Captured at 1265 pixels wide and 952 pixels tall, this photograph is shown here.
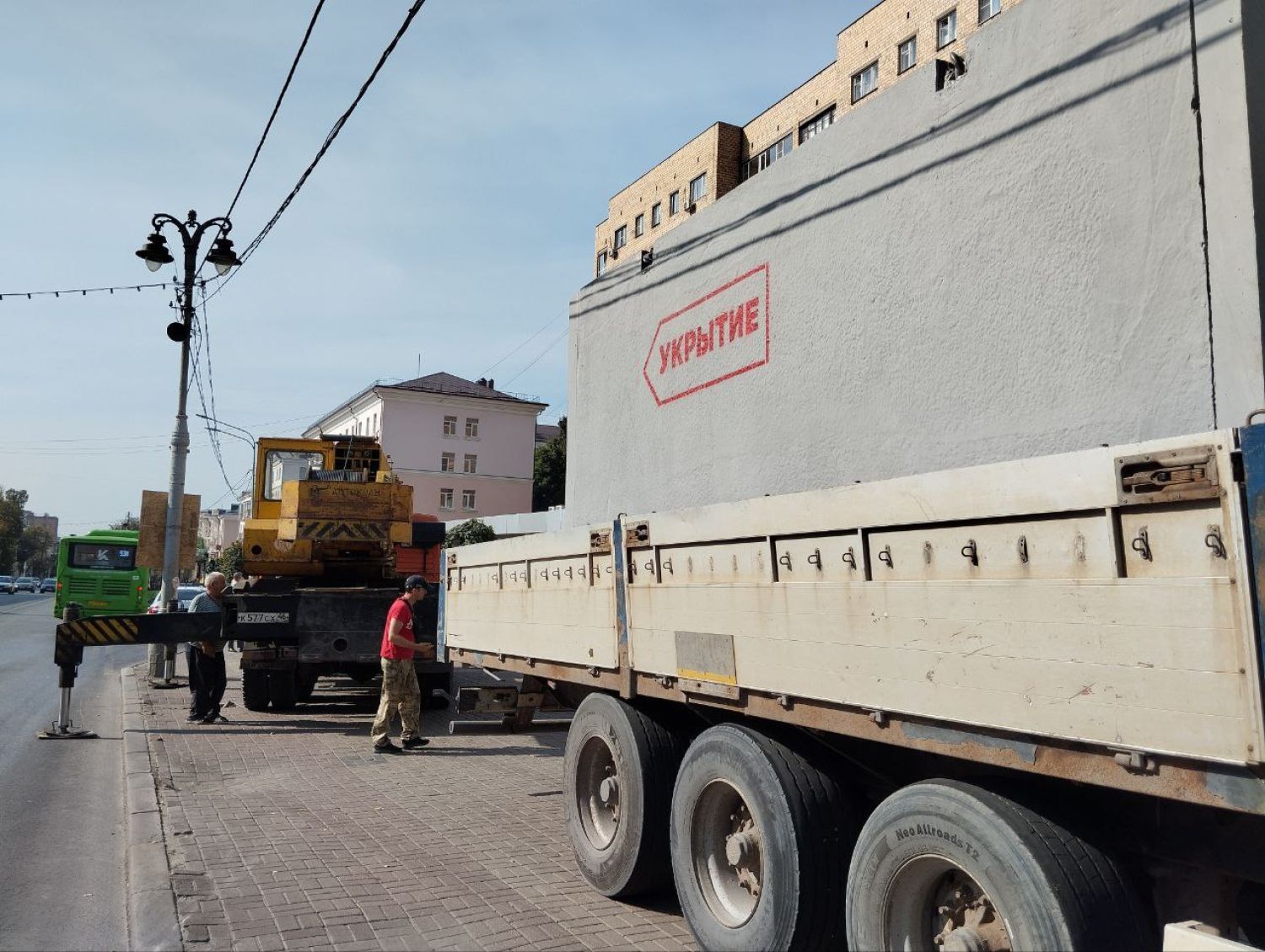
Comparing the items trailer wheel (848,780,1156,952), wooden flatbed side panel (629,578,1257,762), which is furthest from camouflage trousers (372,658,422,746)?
trailer wheel (848,780,1156,952)

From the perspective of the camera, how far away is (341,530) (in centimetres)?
1216

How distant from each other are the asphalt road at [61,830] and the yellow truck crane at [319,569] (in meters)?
1.77

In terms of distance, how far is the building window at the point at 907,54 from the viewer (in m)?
34.6

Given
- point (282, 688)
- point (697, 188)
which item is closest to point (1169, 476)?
point (282, 688)

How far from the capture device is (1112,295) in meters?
3.35

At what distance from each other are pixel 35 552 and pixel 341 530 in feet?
454

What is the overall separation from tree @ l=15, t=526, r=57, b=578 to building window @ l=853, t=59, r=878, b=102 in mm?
95257

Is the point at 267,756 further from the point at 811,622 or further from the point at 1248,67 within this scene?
the point at 1248,67

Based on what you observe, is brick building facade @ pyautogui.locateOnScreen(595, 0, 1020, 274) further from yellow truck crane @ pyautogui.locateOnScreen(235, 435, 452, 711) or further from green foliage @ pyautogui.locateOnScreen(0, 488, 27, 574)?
green foliage @ pyautogui.locateOnScreen(0, 488, 27, 574)

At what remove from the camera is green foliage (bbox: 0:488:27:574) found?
8987 centimetres

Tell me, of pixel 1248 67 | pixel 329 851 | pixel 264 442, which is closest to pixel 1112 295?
pixel 1248 67

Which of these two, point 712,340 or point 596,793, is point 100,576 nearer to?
point 596,793

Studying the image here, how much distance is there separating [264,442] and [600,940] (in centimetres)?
1007

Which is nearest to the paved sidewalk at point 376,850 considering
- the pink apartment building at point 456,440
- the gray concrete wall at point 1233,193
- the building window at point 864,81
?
the gray concrete wall at point 1233,193
